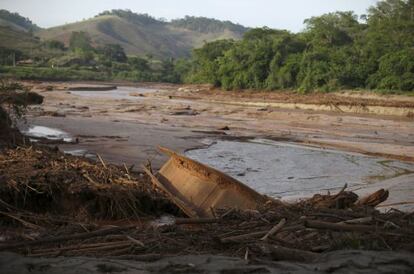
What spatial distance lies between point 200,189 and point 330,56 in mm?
42400

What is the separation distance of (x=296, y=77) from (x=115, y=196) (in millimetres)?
44760

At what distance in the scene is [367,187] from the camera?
13.2m

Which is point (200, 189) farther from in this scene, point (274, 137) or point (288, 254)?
point (274, 137)

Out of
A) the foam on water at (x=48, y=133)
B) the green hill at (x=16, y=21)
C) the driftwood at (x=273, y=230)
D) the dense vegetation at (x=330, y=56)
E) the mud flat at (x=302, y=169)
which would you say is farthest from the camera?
the green hill at (x=16, y=21)

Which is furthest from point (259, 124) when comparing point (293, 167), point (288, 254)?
point (288, 254)

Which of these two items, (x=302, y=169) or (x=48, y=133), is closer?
(x=302, y=169)

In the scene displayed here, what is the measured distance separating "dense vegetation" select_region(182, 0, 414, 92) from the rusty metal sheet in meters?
34.9

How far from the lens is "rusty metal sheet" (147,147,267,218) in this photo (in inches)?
326

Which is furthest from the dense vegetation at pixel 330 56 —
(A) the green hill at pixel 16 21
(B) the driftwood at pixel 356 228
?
(A) the green hill at pixel 16 21

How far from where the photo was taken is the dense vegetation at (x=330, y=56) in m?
44.2

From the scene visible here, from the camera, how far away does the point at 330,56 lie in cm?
4894

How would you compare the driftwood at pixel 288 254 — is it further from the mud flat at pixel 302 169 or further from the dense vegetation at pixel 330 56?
the dense vegetation at pixel 330 56

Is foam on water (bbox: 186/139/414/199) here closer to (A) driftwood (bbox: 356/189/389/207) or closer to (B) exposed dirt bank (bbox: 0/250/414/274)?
(A) driftwood (bbox: 356/189/389/207)

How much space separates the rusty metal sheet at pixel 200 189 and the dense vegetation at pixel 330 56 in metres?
34.9
